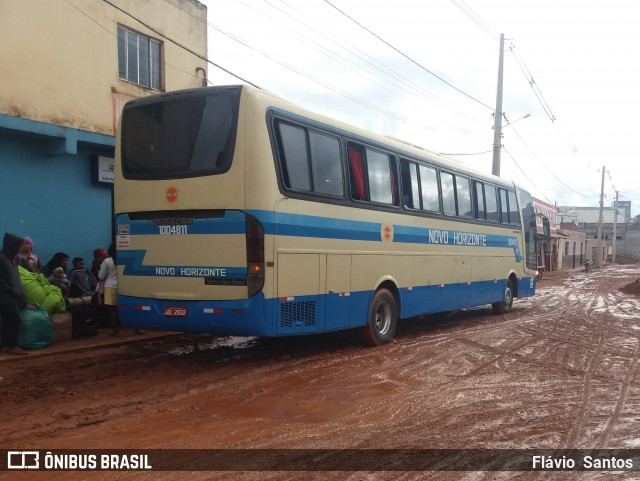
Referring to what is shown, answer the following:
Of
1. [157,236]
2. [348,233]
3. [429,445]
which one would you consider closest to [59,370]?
[157,236]

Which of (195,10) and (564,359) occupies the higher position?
(195,10)

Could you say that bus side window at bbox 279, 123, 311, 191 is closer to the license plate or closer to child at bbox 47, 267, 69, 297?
the license plate

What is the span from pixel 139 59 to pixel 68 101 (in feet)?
8.32

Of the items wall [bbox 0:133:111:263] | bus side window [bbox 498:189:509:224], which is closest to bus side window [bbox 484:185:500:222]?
bus side window [bbox 498:189:509:224]

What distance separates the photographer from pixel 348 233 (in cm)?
909

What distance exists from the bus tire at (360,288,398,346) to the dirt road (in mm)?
221

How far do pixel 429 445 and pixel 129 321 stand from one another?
15.6 feet

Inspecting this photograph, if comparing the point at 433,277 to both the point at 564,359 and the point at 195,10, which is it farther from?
the point at 195,10

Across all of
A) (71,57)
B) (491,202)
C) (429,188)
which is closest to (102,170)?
(71,57)

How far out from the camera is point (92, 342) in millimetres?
9750

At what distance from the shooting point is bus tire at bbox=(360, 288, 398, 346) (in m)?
9.84

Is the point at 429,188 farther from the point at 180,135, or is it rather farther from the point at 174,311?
the point at 174,311

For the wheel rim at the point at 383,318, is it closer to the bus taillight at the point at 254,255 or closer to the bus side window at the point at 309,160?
the bus side window at the point at 309,160

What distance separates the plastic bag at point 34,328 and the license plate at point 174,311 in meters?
2.32
